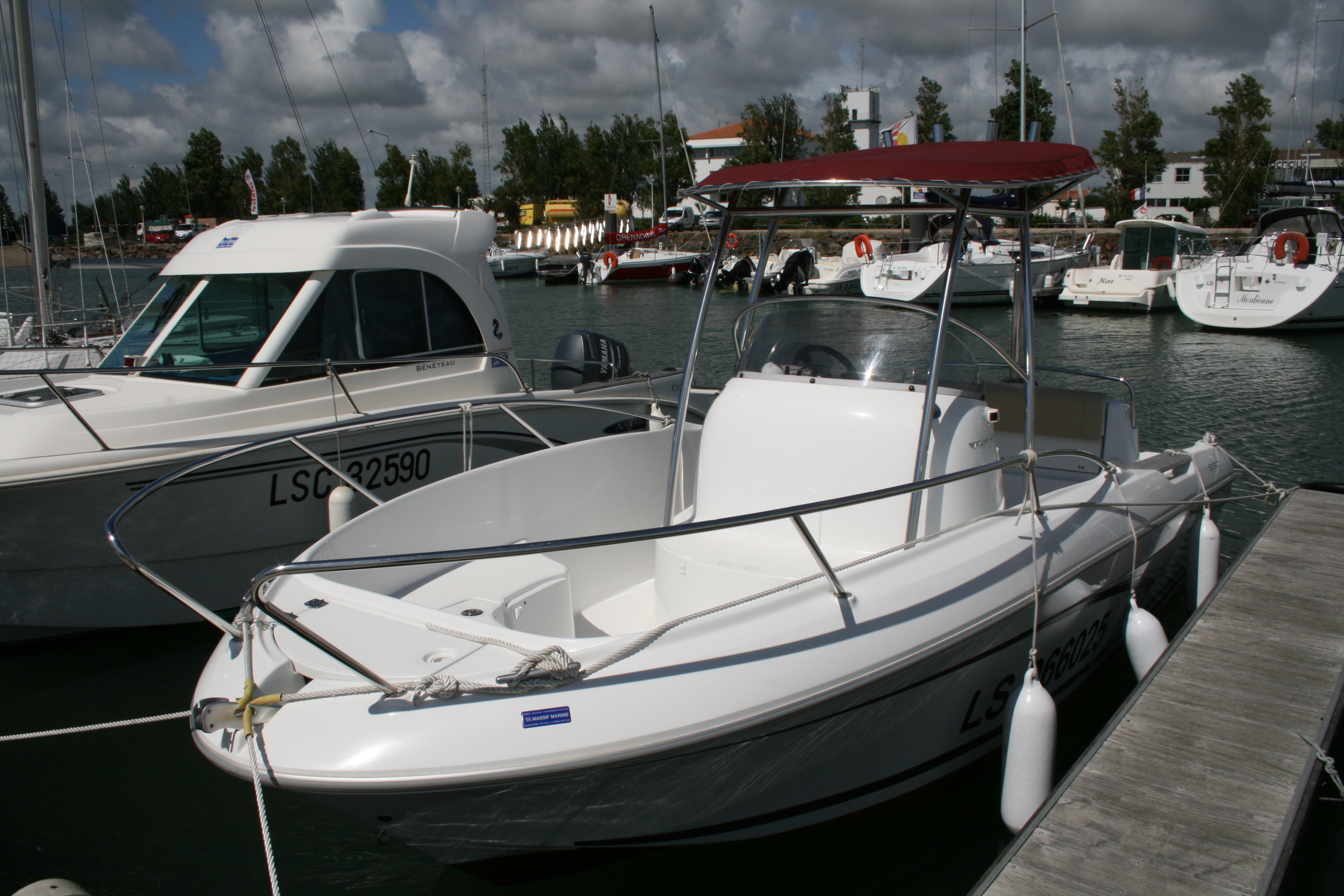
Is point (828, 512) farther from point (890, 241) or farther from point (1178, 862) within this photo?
point (890, 241)

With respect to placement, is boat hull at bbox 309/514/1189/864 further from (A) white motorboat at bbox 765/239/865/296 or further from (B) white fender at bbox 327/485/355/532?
(A) white motorboat at bbox 765/239/865/296

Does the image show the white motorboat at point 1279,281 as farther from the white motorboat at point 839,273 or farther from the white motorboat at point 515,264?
the white motorboat at point 515,264

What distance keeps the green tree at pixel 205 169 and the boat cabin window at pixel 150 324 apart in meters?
28.5

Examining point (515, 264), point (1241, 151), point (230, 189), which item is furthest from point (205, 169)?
point (1241, 151)

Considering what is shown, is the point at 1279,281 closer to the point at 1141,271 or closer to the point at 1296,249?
the point at 1296,249

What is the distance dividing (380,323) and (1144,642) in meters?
4.96

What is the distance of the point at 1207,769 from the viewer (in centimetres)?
299

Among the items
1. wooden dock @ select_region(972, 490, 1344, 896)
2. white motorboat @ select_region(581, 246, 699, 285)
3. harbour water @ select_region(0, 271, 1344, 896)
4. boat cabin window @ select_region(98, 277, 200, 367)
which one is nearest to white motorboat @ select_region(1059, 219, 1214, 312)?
white motorboat @ select_region(581, 246, 699, 285)

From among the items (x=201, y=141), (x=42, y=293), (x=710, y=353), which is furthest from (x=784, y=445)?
(x=201, y=141)

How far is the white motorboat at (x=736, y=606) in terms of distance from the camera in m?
2.51

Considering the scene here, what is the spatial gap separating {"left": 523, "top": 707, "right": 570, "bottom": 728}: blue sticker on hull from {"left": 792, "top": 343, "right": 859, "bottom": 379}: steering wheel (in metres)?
1.86

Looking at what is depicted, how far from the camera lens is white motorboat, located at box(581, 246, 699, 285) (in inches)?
1462

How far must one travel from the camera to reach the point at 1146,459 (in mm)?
4965

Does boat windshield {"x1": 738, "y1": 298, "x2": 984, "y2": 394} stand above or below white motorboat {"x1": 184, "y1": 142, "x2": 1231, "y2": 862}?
above
